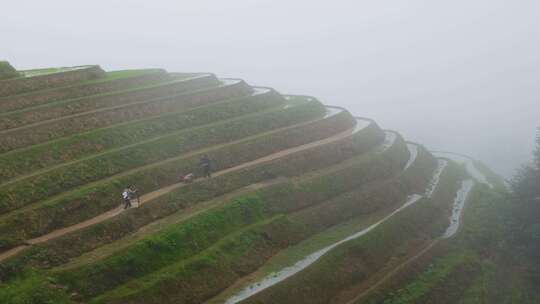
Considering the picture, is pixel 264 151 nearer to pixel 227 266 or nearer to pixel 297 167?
pixel 297 167

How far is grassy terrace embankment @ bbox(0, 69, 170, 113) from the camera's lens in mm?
32094

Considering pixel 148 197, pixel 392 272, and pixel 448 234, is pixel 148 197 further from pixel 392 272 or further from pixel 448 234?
pixel 448 234

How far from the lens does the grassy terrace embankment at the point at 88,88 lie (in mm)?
32094

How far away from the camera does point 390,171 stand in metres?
38.1

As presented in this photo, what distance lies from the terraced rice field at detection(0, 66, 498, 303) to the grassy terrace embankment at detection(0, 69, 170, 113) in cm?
8

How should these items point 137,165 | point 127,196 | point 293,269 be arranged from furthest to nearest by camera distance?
point 137,165 → point 127,196 → point 293,269

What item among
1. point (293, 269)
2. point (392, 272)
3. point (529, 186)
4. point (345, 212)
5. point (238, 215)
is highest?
point (238, 215)

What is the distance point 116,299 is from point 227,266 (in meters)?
5.51

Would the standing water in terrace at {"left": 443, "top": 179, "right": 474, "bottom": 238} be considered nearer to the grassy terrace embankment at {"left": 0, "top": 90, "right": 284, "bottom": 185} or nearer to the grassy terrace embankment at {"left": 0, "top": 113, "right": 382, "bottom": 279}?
the grassy terrace embankment at {"left": 0, "top": 113, "right": 382, "bottom": 279}

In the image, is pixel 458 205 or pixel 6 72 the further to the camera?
pixel 458 205

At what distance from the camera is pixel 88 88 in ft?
119

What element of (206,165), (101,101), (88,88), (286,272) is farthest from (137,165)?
(286,272)

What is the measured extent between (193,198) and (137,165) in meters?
3.98

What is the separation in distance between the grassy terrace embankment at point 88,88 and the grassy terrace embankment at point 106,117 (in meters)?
2.66
